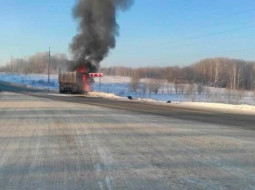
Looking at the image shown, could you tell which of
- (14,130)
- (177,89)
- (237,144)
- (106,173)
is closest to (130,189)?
(106,173)

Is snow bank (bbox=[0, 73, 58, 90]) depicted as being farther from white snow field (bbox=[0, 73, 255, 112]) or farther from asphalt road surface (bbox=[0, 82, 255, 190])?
asphalt road surface (bbox=[0, 82, 255, 190])

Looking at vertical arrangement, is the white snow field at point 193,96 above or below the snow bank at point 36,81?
below

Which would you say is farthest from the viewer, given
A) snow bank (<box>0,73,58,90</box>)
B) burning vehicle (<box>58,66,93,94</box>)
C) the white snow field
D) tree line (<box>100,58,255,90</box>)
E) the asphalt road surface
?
tree line (<box>100,58,255,90</box>)

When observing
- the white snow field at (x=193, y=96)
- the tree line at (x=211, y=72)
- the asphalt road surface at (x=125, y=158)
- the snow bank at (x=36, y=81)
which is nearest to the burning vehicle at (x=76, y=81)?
the white snow field at (x=193, y=96)

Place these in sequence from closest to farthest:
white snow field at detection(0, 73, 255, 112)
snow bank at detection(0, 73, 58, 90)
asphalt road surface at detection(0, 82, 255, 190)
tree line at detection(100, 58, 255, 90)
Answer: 1. asphalt road surface at detection(0, 82, 255, 190)
2. white snow field at detection(0, 73, 255, 112)
3. snow bank at detection(0, 73, 58, 90)
4. tree line at detection(100, 58, 255, 90)

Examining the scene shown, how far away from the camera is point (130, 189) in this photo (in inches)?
204

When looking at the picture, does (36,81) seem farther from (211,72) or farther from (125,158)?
(125,158)

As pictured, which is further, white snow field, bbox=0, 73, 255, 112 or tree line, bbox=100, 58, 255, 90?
tree line, bbox=100, 58, 255, 90

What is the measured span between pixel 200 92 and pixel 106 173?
2619 inches

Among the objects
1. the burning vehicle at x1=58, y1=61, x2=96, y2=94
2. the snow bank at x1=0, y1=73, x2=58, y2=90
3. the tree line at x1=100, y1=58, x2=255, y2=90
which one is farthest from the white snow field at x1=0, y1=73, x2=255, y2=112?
the tree line at x1=100, y1=58, x2=255, y2=90

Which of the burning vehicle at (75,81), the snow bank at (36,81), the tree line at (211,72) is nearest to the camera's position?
the burning vehicle at (75,81)

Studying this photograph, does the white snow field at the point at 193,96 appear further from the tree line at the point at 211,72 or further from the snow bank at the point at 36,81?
the tree line at the point at 211,72

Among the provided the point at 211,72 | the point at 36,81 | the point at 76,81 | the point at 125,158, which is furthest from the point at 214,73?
the point at 125,158

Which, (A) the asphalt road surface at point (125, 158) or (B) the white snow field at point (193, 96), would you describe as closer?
(A) the asphalt road surface at point (125, 158)
